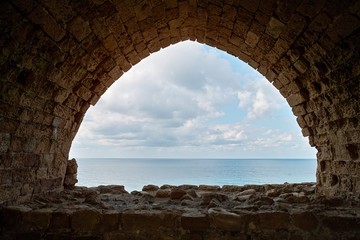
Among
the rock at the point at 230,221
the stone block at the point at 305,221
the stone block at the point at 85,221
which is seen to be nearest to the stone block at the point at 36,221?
the stone block at the point at 85,221

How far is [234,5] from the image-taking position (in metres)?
3.63

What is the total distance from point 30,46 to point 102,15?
883 mm

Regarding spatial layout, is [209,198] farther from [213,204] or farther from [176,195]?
[176,195]

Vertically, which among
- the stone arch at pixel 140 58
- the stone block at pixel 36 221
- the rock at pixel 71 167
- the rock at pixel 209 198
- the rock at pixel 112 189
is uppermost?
the stone arch at pixel 140 58

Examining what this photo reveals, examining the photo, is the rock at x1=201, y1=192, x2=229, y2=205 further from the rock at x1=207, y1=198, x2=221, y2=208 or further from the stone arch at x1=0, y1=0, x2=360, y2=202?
the stone arch at x1=0, y1=0, x2=360, y2=202

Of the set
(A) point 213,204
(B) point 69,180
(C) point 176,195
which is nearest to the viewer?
(A) point 213,204

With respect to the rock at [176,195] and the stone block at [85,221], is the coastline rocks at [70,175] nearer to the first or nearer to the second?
the rock at [176,195]

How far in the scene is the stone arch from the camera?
9.95ft

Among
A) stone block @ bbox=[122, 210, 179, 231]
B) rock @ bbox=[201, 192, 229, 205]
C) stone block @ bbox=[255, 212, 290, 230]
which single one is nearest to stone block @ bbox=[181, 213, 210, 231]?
stone block @ bbox=[122, 210, 179, 231]

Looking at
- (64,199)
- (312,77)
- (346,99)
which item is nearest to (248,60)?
(312,77)

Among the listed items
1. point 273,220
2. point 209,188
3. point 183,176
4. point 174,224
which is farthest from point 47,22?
point 183,176

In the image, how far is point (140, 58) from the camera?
495 cm

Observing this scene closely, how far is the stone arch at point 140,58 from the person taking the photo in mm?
3031

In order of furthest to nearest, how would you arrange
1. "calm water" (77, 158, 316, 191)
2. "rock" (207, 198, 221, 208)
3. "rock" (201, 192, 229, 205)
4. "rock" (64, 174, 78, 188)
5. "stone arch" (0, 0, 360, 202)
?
"calm water" (77, 158, 316, 191)
"rock" (64, 174, 78, 188)
"rock" (201, 192, 229, 205)
"rock" (207, 198, 221, 208)
"stone arch" (0, 0, 360, 202)
